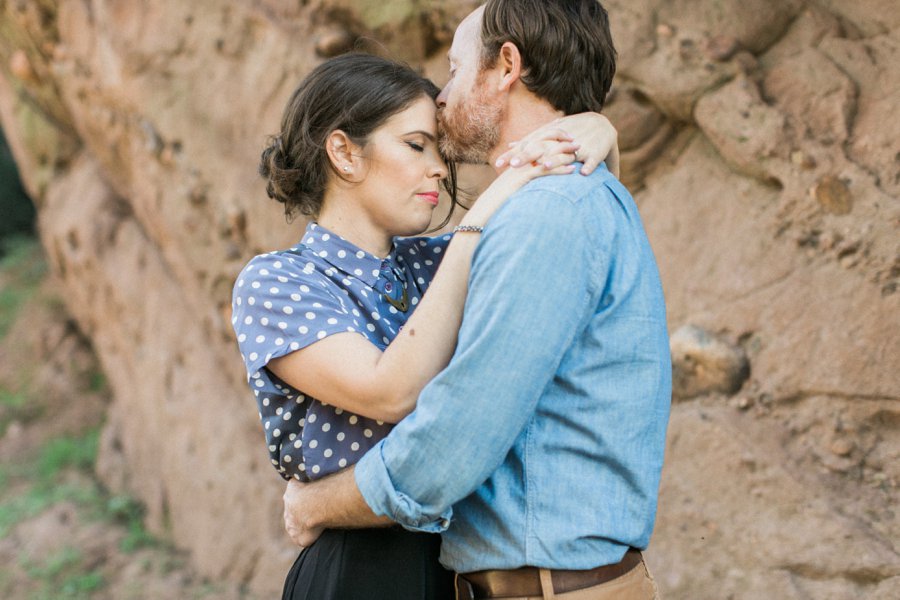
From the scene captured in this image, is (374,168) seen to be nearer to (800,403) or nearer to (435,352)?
(435,352)

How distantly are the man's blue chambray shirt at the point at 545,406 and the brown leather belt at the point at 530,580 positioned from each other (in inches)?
1.0

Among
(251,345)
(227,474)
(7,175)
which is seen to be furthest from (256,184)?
(7,175)

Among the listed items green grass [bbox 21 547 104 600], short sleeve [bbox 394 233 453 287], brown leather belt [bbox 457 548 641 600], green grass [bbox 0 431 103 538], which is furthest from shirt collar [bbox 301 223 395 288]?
green grass [bbox 0 431 103 538]

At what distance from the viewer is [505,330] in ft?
5.46

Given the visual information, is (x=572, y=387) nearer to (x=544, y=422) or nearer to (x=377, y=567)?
(x=544, y=422)

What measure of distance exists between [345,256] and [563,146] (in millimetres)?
624

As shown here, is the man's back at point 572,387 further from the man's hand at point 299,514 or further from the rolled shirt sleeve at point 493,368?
the man's hand at point 299,514

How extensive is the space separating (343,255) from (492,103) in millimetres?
523

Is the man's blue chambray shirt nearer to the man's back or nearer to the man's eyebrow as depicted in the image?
the man's back

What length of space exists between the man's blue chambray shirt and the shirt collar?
53cm

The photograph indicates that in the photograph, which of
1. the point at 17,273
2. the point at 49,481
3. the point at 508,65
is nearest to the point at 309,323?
the point at 508,65

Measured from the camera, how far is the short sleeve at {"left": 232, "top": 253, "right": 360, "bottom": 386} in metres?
1.95

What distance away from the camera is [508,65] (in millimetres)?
2174

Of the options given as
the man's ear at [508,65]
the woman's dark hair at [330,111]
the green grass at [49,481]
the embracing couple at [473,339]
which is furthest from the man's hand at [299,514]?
the green grass at [49,481]
